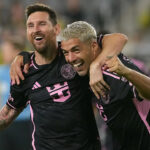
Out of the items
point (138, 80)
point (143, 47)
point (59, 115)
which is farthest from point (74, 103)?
point (143, 47)

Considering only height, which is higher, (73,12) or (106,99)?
(106,99)

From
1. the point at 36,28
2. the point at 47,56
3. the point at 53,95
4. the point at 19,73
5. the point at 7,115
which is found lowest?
the point at 7,115

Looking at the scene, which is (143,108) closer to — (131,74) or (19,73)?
(131,74)

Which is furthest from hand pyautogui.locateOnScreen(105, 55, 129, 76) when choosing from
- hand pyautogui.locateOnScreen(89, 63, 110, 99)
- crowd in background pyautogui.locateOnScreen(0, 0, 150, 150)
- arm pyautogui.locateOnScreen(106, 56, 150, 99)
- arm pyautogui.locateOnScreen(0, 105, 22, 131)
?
crowd in background pyautogui.locateOnScreen(0, 0, 150, 150)

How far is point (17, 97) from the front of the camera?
218 inches

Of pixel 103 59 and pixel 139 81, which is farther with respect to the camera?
pixel 103 59

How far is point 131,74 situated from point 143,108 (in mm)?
710

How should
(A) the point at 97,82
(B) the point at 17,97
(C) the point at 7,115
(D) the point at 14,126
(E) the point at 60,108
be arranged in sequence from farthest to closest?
(D) the point at 14,126 → (C) the point at 7,115 → (B) the point at 17,97 → (E) the point at 60,108 → (A) the point at 97,82

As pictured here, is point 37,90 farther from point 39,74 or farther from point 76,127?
point 76,127

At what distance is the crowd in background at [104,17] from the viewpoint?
37.6 feet

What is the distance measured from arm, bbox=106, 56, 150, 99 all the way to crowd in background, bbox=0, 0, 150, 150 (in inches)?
237

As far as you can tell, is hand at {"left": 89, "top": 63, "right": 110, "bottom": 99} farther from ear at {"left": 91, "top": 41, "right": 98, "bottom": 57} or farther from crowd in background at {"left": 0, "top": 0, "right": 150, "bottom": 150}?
crowd in background at {"left": 0, "top": 0, "right": 150, "bottom": 150}

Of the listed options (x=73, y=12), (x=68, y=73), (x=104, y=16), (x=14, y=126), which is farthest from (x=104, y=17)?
(x=68, y=73)

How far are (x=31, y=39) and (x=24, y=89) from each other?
476mm
